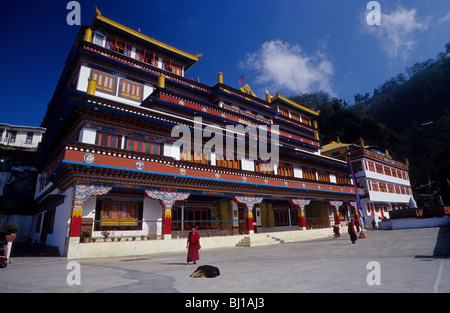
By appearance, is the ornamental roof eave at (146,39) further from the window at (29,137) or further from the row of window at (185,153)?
the window at (29,137)

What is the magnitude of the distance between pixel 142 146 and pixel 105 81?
22.3 ft

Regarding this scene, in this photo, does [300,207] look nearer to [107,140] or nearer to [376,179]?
[107,140]

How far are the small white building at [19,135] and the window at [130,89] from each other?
28586 mm

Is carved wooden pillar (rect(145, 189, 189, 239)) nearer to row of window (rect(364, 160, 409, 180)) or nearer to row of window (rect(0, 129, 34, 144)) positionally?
row of window (rect(364, 160, 409, 180))

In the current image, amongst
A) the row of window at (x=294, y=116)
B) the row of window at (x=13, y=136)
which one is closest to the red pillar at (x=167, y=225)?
the row of window at (x=294, y=116)

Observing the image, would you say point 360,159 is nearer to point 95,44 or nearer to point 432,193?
point 432,193

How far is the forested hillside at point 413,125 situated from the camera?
49.6 meters

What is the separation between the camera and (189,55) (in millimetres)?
24156

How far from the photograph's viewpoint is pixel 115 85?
1861 cm

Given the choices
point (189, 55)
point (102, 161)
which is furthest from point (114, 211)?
point (189, 55)

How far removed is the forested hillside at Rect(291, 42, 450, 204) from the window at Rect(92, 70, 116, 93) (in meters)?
32.0

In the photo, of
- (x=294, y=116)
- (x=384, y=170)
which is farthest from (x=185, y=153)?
(x=384, y=170)
